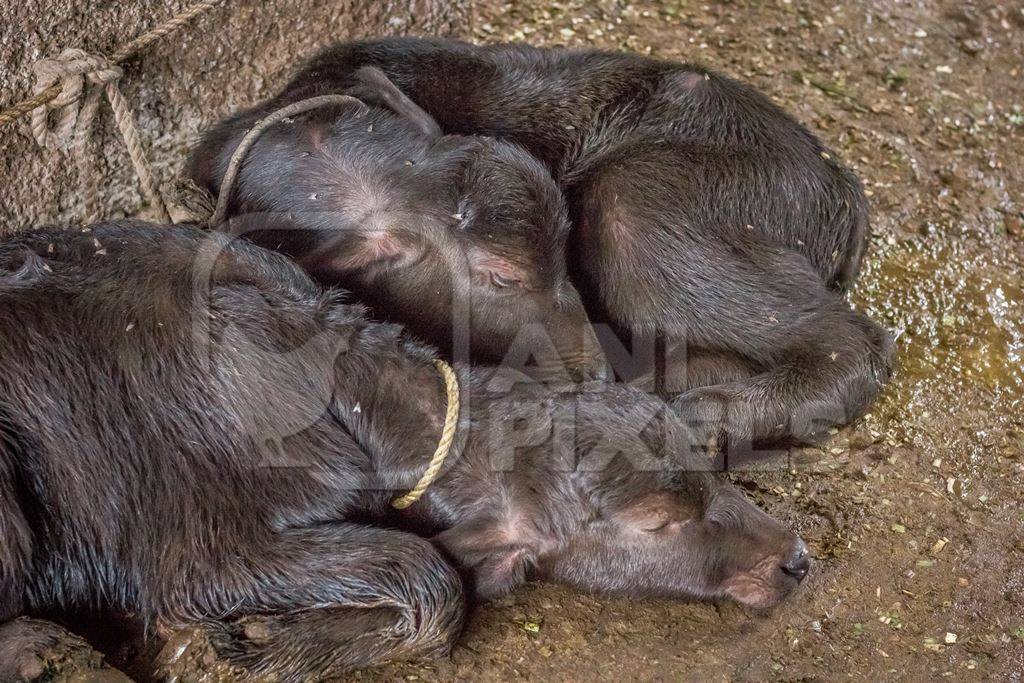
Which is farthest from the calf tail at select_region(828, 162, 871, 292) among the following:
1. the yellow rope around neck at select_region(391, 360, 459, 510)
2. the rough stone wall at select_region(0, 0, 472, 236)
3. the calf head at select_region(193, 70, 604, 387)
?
the rough stone wall at select_region(0, 0, 472, 236)

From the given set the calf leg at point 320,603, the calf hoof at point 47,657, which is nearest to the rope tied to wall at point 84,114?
the calf leg at point 320,603

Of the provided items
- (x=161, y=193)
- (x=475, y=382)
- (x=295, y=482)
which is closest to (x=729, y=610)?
(x=475, y=382)

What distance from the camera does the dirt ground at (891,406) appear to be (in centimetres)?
389

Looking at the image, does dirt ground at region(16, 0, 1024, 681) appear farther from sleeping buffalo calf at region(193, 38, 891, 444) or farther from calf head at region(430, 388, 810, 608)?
sleeping buffalo calf at region(193, 38, 891, 444)

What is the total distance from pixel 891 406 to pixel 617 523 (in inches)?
67.6

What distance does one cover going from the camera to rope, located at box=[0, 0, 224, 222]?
438 centimetres

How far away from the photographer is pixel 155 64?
5023mm

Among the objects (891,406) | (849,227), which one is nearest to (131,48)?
→ (849,227)

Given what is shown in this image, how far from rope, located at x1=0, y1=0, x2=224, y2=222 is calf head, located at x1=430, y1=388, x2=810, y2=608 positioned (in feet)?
6.33

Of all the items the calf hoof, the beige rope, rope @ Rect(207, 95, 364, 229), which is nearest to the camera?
the calf hoof

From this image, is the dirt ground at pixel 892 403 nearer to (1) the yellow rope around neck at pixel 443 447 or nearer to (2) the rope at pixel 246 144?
(1) the yellow rope around neck at pixel 443 447

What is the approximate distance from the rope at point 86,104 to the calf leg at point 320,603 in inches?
72.4

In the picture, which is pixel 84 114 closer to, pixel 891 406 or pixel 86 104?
pixel 86 104

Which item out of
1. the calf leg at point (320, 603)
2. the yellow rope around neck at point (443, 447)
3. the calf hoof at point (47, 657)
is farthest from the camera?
the yellow rope around neck at point (443, 447)
